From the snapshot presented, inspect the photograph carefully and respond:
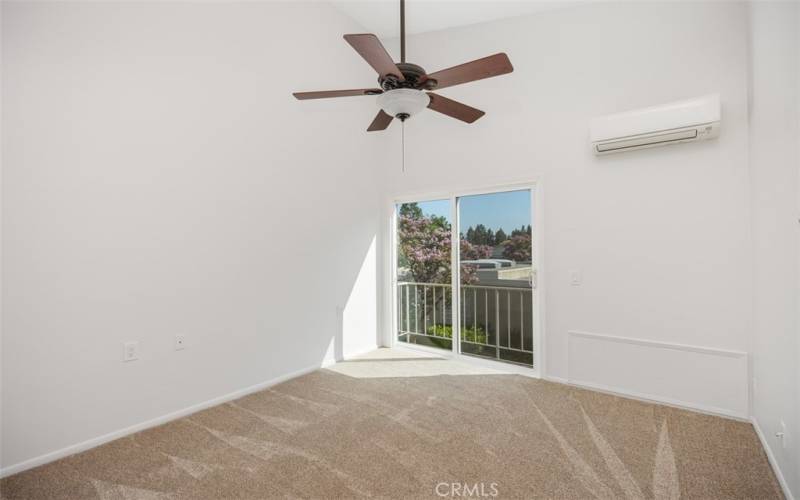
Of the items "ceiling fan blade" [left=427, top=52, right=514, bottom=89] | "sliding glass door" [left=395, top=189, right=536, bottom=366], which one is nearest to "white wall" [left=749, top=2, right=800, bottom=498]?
"ceiling fan blade" [left=427, top=52, right=514, bottom=89]

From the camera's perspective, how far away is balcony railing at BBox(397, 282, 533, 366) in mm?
3617

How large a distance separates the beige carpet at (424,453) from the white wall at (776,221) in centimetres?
31

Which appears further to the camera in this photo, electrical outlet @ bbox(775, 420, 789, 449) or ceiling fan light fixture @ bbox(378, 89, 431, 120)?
ceiling fan light fixture @ bbox(378, 89, 431, 120)

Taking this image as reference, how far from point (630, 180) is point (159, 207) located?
3470 mm

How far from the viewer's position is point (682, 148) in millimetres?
2764

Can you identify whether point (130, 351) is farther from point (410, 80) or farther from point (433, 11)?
point (433, 11)

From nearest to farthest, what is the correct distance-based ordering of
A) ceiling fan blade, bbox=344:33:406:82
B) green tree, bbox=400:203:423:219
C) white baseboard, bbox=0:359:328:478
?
ceiling fan blade, bbox=344:33:406:82 → white baseboard, bbox=0:359:328:478 → green tree, bbox=400:203:423:219

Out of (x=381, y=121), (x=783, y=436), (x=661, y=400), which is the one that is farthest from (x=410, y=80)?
(x=661, y=400)

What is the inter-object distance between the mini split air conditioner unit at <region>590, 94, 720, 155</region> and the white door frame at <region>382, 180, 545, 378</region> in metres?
0.65

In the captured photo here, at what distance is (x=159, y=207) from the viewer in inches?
100.0

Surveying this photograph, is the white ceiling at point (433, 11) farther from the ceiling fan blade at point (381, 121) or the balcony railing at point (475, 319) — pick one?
the balcony railing at point (475, 319)

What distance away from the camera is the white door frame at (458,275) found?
134 inches

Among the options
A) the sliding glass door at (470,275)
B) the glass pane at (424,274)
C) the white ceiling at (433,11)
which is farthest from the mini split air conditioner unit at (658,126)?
the glass pane at (424,274)

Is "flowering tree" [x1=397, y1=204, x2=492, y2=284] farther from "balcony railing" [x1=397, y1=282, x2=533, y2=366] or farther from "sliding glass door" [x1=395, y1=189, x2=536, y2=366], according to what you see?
"balcony railing" [x1=397, y1=282, x2=533, y2=366]
